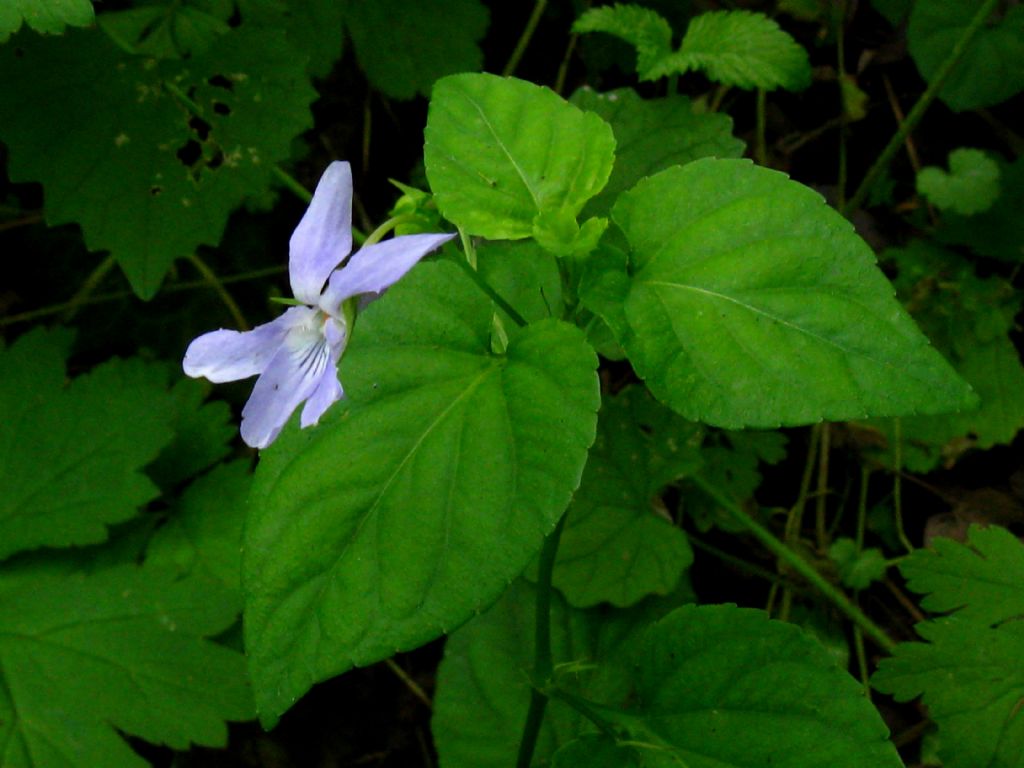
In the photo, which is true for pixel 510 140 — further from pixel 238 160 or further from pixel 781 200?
pixel 238 160

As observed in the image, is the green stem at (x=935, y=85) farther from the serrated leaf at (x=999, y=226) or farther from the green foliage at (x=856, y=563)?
the green foliage at (x=856, y=563)

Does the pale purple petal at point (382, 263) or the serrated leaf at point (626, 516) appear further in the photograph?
the serrated leaf at point (626, 516)

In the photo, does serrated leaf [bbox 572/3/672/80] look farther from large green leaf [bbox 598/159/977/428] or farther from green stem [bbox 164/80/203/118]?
large green leaf [bbox 598/159/977/428]

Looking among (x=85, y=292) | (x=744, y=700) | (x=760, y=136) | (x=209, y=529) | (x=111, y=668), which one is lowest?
(x=111, y=668)

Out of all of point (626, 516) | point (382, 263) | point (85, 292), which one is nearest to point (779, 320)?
point (382, 263)

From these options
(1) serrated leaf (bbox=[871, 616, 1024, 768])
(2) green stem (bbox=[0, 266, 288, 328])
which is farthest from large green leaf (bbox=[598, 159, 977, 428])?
(2) green stem (bbox=[0, 266, 288, 328])

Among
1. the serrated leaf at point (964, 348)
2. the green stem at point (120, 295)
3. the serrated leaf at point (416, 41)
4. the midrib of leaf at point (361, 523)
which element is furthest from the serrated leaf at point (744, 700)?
the serrated leaf at point (416, 41)

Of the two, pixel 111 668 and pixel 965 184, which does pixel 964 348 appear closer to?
pixel 965 184
